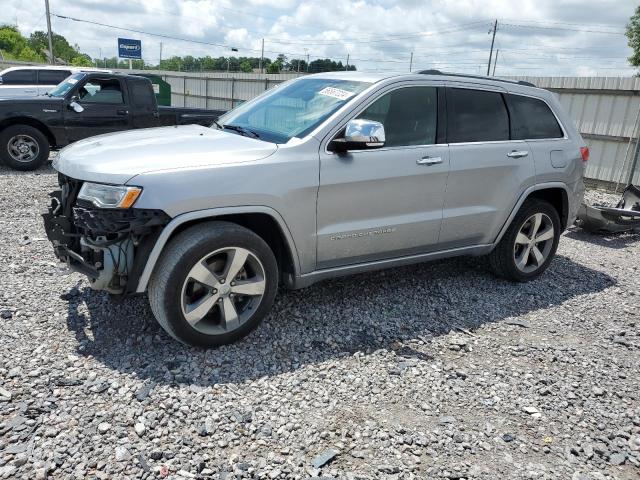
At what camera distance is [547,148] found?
16.3ft

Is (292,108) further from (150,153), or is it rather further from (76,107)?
(76,107)

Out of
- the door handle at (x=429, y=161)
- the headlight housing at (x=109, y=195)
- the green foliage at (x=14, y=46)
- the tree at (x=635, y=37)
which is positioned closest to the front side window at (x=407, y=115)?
the door handle at (x=429, y=161)

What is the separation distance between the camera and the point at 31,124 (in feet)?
31.3

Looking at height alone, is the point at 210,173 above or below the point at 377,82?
below

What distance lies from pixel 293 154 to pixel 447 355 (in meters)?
1.77

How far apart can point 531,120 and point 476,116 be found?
73 centimetres

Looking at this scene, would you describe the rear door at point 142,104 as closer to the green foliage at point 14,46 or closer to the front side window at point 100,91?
the front side window at point 100,91

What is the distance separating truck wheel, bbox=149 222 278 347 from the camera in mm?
3295

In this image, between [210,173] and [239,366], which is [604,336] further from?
[210,173]

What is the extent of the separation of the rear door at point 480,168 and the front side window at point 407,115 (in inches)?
7.3

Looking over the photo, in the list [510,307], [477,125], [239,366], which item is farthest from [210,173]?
[510,307]

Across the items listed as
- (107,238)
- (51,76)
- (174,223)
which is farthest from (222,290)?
(51,76)

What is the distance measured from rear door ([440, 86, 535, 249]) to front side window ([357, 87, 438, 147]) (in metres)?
0.19

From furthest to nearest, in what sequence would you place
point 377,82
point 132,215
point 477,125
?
point 477,125 < point 377,82 < point 132,215
